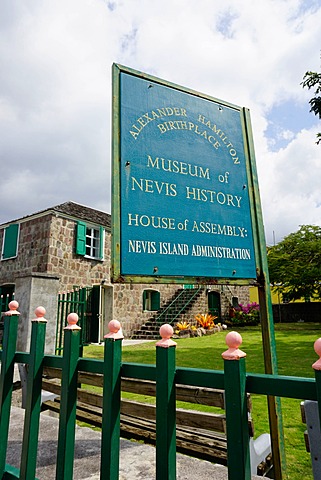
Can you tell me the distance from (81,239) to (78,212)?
1.68 m

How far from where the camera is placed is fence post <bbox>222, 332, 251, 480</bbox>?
1.14 meters

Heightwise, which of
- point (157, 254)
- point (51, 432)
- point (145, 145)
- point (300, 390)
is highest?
point (145, 145)

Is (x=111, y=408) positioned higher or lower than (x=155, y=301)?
lower

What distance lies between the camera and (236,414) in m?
1.16

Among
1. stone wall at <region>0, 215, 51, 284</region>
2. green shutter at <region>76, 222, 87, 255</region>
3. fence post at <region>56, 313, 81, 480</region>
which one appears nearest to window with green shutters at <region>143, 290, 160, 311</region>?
green shutter at <region>76, 222, 87, 255</region>

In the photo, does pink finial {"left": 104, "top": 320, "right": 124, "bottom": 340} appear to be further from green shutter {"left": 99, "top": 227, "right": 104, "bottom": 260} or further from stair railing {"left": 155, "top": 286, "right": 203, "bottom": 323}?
stair railing {"left": 155, "top": 286, "right": 203, "bottom": 323}

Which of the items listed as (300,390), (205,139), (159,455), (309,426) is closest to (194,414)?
(159,455)

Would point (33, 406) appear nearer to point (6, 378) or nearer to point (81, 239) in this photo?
point (6, 378)

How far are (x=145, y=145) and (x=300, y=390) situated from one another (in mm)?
2078

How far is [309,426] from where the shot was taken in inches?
48.7

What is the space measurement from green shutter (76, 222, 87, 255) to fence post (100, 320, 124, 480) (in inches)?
491

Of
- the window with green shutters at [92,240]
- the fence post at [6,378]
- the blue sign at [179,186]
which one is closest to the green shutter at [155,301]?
the window with green shutters at [92,240]

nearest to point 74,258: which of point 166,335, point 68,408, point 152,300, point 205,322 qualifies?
point 152,300

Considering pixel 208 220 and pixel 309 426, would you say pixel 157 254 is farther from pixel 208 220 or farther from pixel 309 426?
pixel 309 426
